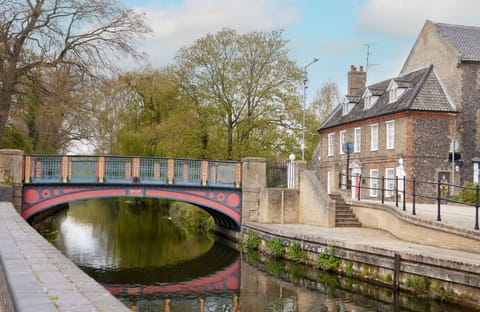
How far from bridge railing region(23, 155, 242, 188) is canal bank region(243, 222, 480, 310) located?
17.3ft

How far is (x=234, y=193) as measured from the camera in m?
22.4

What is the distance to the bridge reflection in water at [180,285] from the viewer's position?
12.1m

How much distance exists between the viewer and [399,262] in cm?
1247

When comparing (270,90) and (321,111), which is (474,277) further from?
(321,111)

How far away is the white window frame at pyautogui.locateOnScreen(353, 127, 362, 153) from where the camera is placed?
31.6m

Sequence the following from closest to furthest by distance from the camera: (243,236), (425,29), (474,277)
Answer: (474,277) < (243,236) < (425,29)

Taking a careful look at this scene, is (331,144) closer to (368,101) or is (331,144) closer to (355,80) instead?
(368,101)

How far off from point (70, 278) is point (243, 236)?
16646mm

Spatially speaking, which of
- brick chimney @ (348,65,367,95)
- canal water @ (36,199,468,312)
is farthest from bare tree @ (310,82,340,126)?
canal water @ (36,199,468,312)

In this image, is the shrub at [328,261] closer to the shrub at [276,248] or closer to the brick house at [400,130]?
the shrub at [276,248]

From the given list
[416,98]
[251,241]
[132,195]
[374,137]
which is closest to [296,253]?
[251,241]

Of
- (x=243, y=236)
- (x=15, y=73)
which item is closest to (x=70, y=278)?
(x=243, y=236)

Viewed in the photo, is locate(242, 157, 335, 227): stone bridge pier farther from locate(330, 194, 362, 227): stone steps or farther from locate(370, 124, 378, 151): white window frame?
locate(370, 124, 378, 151): white window frame

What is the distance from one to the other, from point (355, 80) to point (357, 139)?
6691 mm
